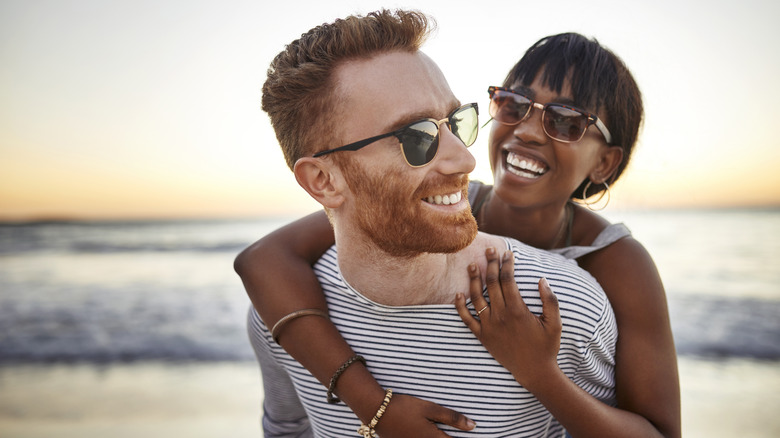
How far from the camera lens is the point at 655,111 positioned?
10.1ft

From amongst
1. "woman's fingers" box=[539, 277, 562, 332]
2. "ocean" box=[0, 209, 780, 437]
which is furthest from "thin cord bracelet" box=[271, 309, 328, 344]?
"ocean" box=[0, 209, 780, 437]

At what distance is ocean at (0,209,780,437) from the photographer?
6184 millimetres

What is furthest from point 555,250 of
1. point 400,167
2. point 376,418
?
point 376,418

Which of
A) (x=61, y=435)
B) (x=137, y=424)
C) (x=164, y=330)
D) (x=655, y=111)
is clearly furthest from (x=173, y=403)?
(x=655, y=111)

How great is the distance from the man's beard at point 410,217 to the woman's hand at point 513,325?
7.7 inches

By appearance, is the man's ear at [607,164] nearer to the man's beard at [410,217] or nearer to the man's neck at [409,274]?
the man's neck at [409,274]

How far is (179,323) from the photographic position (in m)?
9.96

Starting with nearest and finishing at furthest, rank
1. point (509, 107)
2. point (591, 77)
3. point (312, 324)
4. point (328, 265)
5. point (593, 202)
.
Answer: point (312, 324), point (328, 265), point (591, 77), point (509, 107), point (593, 202)

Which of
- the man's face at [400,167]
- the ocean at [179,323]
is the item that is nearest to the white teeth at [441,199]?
the man's face at [400,167]

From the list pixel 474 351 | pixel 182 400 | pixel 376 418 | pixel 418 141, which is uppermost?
pixel 418 141

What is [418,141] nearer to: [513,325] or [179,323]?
[513,325]

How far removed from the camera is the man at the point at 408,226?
1931 millimetres

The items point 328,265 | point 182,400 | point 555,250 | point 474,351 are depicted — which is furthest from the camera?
point 182,400

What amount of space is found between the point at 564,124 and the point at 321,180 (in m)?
1.36
